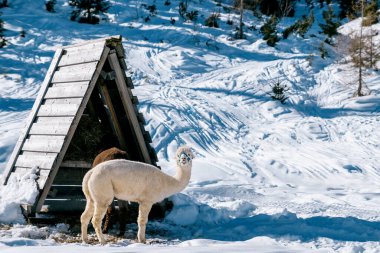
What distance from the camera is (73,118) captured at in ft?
20.2

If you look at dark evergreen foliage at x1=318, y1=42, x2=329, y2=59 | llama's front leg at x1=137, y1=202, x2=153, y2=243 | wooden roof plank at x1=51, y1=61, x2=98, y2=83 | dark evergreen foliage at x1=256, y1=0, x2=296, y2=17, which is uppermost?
dark evergreen foliage at x1=256, y1=0, x2=296, y2=17

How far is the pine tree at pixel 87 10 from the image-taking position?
25.0m

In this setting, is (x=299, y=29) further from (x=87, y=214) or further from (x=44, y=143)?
(x=87, y=214)

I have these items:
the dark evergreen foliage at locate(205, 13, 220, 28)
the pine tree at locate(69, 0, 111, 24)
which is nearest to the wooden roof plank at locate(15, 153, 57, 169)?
the pine tree at locate(69, 0, 111, 24)

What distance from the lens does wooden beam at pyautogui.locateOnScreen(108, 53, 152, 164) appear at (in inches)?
256

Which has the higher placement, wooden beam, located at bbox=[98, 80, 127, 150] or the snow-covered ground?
wooden beam, located at bbox=[98, 80, 127, 150]

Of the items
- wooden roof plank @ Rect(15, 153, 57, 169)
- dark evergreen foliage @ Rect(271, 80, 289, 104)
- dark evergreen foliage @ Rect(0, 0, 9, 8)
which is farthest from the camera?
dark evergreen foliage @ Rect(0, 0, 9, 8)

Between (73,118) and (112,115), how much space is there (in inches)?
37.7

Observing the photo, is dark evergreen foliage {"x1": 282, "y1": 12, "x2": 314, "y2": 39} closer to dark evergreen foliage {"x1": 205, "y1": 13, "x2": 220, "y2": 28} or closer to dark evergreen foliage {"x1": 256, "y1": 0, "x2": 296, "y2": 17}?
dark evergreen foliage {"x1": 205, "y1": 13, "x2": 220, "y2": 28}

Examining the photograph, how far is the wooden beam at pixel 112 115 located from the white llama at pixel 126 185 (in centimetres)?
196

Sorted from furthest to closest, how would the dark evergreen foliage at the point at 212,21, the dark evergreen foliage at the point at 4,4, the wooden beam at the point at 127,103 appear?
the dark evergreen foliage at the point at 4,4 → the dark evergreen foliage at the point at 212,21 → the wooden beam at the point at 127,103

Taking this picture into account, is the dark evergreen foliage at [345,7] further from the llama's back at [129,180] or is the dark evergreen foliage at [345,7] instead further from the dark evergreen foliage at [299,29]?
the llama's back at [129,180]

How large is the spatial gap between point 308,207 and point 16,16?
21.3 m

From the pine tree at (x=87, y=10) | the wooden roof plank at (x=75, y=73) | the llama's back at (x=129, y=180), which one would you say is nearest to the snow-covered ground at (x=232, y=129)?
the llama's back at (x=129, y=180)
